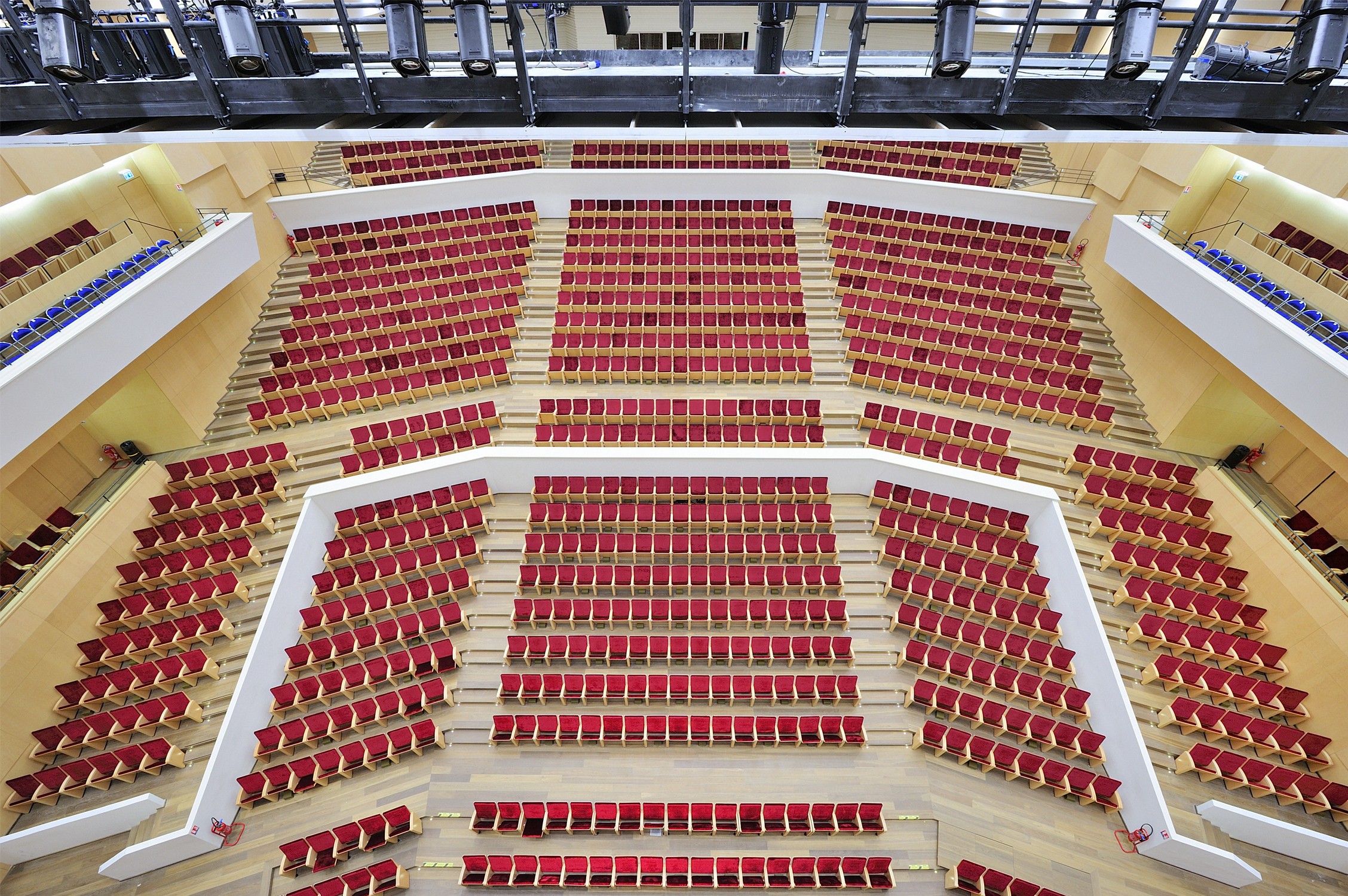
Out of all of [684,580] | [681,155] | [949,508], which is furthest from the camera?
[681,155]

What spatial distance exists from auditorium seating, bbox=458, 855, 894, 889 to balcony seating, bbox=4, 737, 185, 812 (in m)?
1.96

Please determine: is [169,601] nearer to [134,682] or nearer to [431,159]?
[134,682]

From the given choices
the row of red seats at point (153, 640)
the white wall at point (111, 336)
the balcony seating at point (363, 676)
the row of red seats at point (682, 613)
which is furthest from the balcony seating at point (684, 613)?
the white wall at point (111, 336)

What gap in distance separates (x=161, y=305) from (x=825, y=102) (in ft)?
16.0

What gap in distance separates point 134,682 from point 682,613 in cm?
347

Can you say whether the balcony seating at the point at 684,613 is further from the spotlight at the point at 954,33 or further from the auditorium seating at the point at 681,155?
the auditorium seating at the point at 681,155

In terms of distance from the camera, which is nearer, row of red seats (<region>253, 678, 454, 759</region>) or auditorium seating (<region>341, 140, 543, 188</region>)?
row of red seats (<region>253, 678, 454, 759</region>)

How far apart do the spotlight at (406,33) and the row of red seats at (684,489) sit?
300cm

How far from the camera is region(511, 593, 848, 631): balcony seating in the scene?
4180mm

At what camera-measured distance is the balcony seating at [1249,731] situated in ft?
11.8

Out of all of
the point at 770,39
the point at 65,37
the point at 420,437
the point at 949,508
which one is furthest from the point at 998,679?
the point at 65,37

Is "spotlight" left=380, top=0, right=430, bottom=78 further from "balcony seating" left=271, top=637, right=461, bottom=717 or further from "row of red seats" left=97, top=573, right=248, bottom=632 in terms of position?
"row of red seats" left=97, top=573, right=248, bottom=632

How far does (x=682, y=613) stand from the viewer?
420 cm

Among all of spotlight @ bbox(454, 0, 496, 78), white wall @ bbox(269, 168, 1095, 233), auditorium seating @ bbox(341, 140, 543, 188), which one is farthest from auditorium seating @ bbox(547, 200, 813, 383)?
spotlight @ bbox(454, 0, 496, 78)
